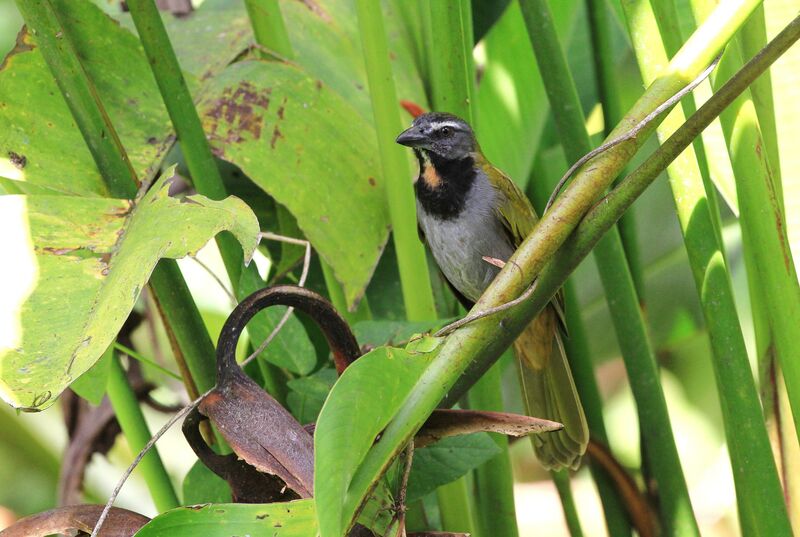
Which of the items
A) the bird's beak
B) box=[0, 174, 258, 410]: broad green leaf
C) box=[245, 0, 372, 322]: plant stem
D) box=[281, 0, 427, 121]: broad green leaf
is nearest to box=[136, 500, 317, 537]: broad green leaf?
box=[0, 174, 258, 410]: broad green leaf

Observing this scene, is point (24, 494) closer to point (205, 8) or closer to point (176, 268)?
point (205, 8)

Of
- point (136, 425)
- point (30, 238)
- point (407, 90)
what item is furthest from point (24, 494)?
point (30, 238)

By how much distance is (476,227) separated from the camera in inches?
64.1

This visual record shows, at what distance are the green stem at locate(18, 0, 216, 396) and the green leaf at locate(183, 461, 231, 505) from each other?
0.15m

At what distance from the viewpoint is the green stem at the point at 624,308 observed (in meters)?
0.96

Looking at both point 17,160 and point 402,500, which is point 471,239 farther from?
point 402,500

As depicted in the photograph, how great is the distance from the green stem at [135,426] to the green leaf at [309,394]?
0.23 metres

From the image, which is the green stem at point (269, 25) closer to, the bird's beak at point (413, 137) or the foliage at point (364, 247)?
the foliage at point (364, 247)

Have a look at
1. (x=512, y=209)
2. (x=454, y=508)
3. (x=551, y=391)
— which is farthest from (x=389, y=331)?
(x=512, y=209)

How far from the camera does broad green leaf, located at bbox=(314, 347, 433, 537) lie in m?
0.47

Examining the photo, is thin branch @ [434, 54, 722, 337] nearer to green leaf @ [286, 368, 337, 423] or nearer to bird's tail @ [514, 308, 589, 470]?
green leaf @ [286, 368, 337, 423]

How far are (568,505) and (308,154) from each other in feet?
2.02

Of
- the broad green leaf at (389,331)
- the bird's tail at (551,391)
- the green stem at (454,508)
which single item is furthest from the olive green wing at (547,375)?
the broad green leaf at (389,331)

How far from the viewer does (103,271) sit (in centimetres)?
63
